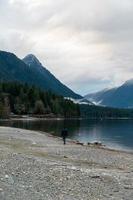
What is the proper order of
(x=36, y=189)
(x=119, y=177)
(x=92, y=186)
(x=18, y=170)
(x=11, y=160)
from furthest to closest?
(x=11, y=160)
(x=119, y=177)
(x=18, y=170)
(x=92, y=186)
(x=36, y=189)

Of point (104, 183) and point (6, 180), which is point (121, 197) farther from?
point (6, 180)

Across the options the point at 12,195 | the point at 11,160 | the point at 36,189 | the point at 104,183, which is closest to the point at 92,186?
the point at 104,183

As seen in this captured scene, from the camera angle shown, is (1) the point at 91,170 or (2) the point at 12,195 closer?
Result: (2) the point at 12,195

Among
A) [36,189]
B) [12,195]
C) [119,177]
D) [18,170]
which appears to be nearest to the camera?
[12,195]

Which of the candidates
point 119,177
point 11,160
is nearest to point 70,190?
point 119,177

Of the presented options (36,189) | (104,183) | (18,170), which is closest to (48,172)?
(18,170)

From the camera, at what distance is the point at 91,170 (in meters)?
30.8

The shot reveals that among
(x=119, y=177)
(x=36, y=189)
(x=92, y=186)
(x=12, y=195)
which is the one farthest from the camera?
(x=119, y=177)

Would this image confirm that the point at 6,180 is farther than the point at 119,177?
No

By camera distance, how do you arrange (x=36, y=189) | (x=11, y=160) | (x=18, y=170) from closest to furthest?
(x=36, y=189) < (x=18, y=170) < (x=11, y=160)

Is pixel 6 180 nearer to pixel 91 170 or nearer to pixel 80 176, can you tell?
pixel 80 176

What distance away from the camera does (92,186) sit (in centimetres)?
2402

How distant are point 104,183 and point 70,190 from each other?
11.5 ft

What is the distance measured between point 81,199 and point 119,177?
8432 mm
